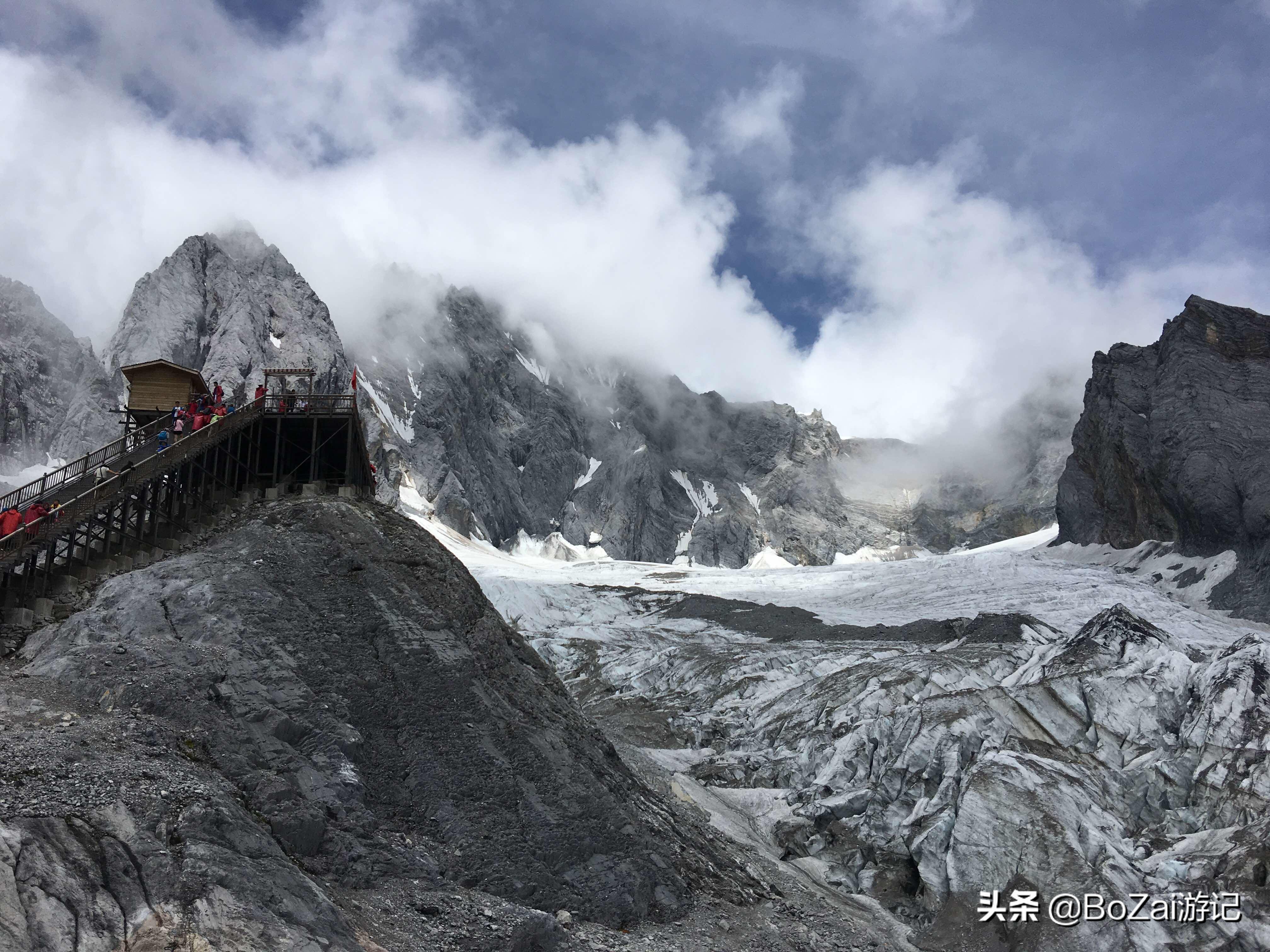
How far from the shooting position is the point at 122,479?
2367cm

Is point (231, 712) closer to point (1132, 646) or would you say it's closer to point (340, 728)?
point (340, 728)

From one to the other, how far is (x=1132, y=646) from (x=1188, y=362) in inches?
3581

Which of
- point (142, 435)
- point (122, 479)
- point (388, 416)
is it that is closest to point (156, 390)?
point (142, 435)

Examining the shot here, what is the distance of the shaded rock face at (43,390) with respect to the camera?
92500mm

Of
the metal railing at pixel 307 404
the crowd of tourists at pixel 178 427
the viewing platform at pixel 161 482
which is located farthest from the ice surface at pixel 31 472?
the metal railing at pixel 307 404

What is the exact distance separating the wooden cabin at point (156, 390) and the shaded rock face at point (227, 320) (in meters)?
83.2

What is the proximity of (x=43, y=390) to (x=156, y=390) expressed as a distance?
84081 millimetres

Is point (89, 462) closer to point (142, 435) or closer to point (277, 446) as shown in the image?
point (142, 435)

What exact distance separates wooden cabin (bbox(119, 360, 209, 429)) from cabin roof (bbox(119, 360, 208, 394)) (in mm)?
21

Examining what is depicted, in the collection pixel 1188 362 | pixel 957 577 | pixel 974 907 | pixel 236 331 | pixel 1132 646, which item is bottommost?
pixel 974 907

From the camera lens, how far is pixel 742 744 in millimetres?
48812

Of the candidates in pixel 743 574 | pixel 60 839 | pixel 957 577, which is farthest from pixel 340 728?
pixel 743 574

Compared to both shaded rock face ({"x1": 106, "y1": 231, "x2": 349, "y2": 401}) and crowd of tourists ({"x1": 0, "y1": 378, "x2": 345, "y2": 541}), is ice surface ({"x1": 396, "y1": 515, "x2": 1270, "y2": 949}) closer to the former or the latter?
crowd of tourists ({"x1": 0, "y1": 378, "x2": 345, "y2": 541})

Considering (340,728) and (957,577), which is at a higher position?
(957,577)
